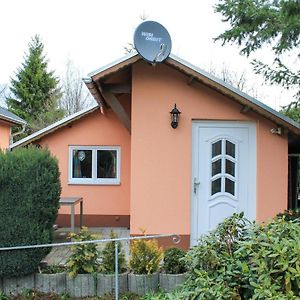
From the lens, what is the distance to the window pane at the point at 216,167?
869cm

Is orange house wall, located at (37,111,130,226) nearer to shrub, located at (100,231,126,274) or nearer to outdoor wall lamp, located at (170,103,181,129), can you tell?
outdoor wall lamp, located at (170,103,181,129)

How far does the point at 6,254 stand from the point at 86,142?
6414mm

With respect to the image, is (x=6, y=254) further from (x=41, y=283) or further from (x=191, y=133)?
(x=191, y=133)

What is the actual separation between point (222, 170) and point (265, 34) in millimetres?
3296

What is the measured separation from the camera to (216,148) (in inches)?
342

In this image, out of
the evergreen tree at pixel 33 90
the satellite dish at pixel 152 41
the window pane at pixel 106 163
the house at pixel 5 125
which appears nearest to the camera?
the satellite dish at pixel 152 41

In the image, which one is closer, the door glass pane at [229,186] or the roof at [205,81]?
the roof at [205,81]

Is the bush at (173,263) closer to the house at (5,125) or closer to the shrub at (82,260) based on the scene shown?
the shrub at (82,260)

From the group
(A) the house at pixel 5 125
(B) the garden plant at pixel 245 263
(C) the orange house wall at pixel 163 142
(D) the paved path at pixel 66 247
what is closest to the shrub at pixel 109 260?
(D) the paved path at pixel 66 247

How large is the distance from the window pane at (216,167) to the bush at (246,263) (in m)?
4.31

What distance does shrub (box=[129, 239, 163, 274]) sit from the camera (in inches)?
229

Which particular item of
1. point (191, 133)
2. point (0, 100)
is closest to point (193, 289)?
point (191, 133)

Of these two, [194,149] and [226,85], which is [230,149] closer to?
[194,149]

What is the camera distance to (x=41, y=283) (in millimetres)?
5875
